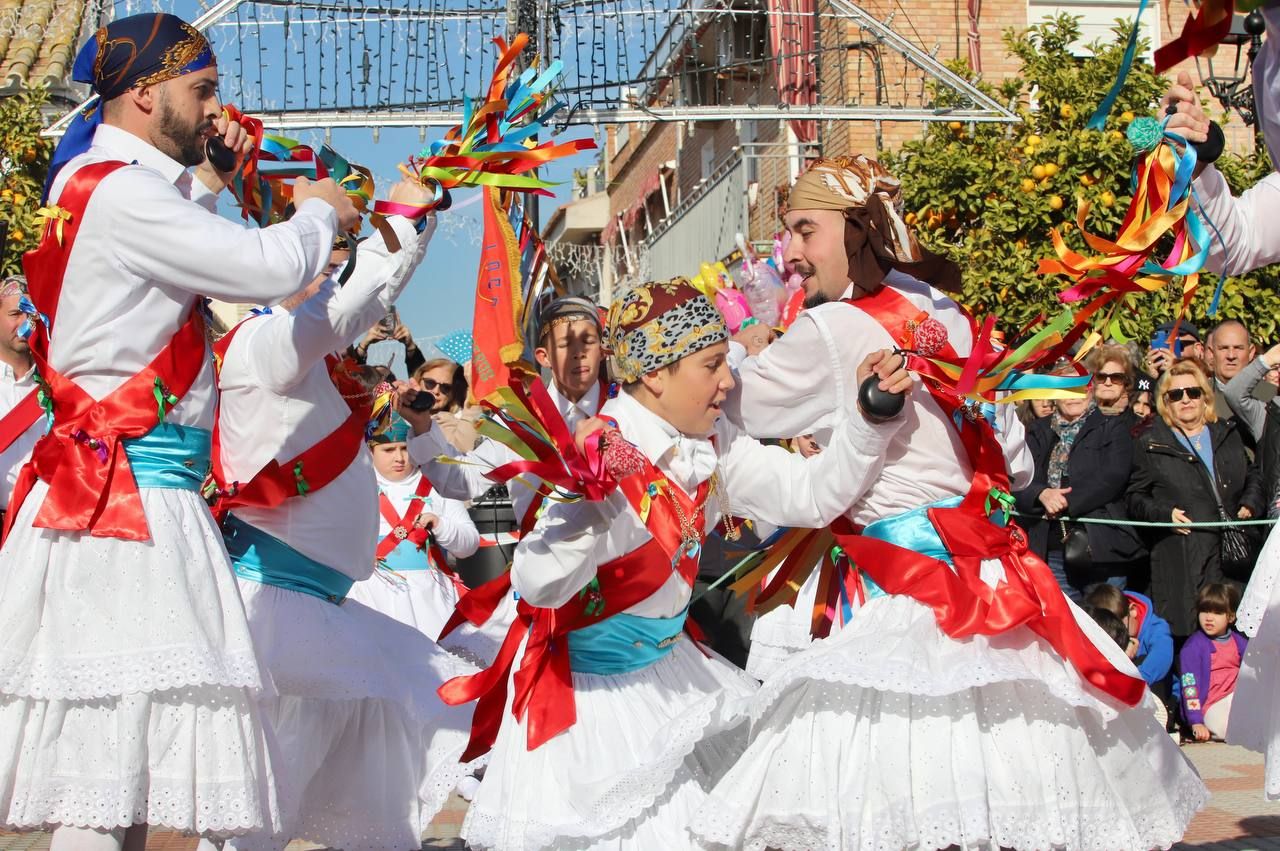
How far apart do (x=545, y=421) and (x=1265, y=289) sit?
28.6ft

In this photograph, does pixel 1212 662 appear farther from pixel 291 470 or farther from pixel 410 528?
pixel 291 470

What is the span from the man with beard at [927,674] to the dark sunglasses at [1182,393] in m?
4.12

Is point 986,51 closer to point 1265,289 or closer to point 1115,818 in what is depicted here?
point 1265,289

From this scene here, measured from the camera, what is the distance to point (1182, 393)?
307 inches

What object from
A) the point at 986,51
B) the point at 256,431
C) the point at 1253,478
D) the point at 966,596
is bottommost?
the point at 1253,478

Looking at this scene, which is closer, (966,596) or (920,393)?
(966,596)

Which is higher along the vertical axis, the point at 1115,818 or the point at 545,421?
the point at 545,421

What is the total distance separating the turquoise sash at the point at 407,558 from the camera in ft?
22.5

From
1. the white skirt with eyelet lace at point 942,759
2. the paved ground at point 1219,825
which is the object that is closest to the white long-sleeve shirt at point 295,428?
the white skirt with eyelet lace at point 942,759

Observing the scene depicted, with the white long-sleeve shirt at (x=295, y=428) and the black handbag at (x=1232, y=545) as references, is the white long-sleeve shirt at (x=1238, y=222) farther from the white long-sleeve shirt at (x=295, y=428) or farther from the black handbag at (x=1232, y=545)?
the black handbag at (x=1232, y=545)

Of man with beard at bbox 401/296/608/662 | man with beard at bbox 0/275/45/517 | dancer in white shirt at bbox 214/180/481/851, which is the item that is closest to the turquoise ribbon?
man with beard at bbox 401/296/608/662

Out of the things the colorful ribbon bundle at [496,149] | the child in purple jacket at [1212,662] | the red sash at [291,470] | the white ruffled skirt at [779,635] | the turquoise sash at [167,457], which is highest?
the colorful ribbon bundle at [496,149]

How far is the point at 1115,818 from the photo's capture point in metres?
3.47

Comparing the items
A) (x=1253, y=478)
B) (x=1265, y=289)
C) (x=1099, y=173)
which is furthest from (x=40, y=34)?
(x=1253, y=478)
